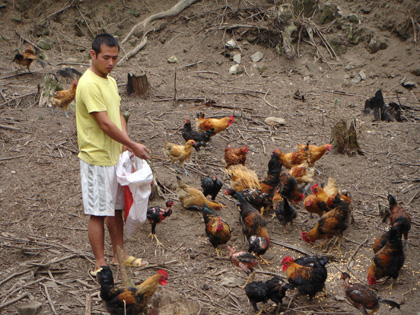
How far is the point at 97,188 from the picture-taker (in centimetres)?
435

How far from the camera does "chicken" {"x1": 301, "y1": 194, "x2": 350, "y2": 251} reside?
5.61 metres

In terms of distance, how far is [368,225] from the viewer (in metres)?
6.34

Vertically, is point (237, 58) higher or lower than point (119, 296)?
higher

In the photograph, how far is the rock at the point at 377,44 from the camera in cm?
1345

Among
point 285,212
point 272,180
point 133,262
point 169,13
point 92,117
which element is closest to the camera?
point 92,117

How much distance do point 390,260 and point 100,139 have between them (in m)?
3.59

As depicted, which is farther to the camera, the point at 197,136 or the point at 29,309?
the point at 197,136

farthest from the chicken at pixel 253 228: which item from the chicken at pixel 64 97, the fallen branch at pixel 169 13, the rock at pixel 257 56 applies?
the fallen branch at pixel 169 13

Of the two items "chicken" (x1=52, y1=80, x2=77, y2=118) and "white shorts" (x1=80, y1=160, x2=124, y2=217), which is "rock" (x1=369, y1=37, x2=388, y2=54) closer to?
"chicken" (x1=52, y1=80, x2=77, y2=118)

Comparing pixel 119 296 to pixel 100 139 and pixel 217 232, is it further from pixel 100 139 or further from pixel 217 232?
pixel 217 232

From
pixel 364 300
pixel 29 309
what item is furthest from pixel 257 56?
pixel 29 309

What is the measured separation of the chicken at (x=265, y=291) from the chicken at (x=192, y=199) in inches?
87.5

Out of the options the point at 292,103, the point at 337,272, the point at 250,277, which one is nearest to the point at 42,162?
the point at 250,277

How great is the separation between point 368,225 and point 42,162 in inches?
219
